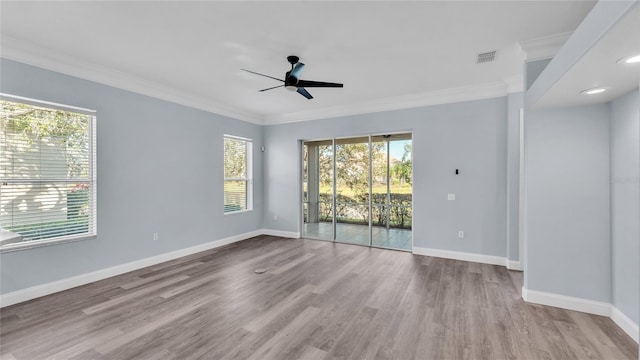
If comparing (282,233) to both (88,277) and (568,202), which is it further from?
(568,202)

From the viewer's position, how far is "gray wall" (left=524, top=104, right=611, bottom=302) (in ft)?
8.76

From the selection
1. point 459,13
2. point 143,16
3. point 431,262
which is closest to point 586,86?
point 459,13

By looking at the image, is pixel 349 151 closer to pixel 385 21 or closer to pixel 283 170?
pixel 283 170

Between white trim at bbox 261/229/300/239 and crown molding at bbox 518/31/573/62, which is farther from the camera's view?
white trim at bbox 261/229/300/239

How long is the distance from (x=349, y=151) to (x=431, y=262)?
2.67 metres

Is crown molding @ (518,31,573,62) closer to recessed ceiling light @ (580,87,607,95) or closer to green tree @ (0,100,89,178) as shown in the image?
recessed ceiling light @ (580,87,607,95)

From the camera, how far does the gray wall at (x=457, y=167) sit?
170 inches

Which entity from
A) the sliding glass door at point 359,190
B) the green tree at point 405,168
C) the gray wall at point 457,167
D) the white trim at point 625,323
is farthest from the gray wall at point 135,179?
the white trim at point 625,323

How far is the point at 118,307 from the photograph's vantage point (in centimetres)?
284

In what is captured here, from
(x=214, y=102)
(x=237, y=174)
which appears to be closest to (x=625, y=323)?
(x=237, y=174)

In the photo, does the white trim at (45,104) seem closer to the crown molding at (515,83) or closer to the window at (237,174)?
the window at (237,174)

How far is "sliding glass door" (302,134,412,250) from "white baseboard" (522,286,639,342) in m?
2.29

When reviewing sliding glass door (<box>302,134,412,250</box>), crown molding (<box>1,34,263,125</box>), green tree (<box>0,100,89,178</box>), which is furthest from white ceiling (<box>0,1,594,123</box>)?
sliding glass door (<box>302,134,412,250</box>)

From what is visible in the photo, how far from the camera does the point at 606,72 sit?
1.92 m
